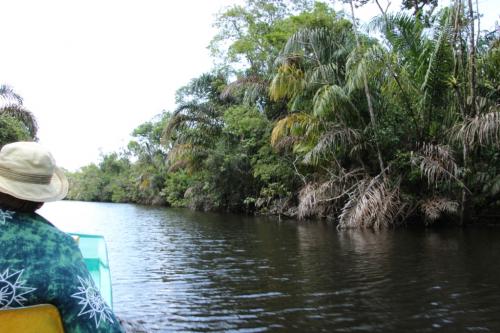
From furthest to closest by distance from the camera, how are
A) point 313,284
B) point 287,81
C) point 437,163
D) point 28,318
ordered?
point 287,81
point 437,163
point 313,284
point 28,318

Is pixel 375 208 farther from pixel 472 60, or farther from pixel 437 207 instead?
pixel 472 60

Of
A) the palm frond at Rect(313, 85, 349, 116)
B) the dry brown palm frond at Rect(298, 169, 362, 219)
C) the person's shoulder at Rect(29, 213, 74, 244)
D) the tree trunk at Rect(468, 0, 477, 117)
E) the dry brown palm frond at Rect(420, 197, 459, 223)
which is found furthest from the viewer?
the dry brown palm frond at Rect(298, 169, 362, 219)

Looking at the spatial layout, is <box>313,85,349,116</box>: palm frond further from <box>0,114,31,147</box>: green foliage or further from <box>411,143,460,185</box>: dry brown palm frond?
<box>0,114,31,147</box>: green foliage

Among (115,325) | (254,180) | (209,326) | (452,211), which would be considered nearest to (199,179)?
(254,180)

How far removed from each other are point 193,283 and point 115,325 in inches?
235

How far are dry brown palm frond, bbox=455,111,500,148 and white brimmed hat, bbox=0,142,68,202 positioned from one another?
13.0 metres

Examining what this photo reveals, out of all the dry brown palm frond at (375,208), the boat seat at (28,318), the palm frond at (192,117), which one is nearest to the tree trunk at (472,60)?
the dry brown palm frond at (375,208)

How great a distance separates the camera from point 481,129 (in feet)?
41.2

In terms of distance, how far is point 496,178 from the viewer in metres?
14.3

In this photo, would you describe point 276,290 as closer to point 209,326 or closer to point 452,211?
point 209,326

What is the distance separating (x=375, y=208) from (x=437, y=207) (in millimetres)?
2019

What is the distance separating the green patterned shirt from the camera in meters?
1.50

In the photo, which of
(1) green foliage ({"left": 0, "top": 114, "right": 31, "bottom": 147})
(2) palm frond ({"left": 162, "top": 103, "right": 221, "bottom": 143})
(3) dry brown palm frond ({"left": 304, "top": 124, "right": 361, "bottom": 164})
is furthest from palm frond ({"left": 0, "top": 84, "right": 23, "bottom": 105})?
(3) dry brown palm frond ({"left": 304, "top": 124, "right": 361, "bottom": 164})

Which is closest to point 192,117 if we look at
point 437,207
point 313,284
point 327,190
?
point 327,190
